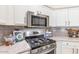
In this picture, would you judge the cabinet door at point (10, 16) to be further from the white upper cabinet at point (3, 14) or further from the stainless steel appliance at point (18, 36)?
the stainless steel appliance at point (18, 36)

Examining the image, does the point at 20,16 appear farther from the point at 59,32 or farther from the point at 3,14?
the point at 59,32

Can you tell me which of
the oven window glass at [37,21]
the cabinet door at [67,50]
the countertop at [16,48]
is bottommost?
the cabinet door at [67,50]

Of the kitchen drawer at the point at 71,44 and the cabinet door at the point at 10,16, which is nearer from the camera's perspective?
the kitchen drawer at the point at 71,44

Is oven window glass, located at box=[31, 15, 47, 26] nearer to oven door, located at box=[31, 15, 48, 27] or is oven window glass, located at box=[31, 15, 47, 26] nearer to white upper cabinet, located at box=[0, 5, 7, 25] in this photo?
oven door, located at box=[31, 15, 48, 27]

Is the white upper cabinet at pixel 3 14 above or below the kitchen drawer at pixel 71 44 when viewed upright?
above

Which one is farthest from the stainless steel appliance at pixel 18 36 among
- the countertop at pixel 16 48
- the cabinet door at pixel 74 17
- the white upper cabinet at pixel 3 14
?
the cabinet door at pixel 74 17

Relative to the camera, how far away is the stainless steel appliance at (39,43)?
0.98m

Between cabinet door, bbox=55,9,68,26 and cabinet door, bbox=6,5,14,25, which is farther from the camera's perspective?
cabinet door, bbox=6,5,14,25

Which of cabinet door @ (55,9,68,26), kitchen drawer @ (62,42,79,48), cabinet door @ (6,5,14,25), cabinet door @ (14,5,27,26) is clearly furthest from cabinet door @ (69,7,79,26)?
cabinet door @ (6,5,14,25)

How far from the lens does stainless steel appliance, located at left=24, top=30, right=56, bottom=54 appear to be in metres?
0.98

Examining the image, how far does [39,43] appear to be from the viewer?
1.05 meters

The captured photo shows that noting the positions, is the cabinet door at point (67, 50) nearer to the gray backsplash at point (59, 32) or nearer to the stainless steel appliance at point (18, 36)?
the gray backsplash at point (59, 32)
